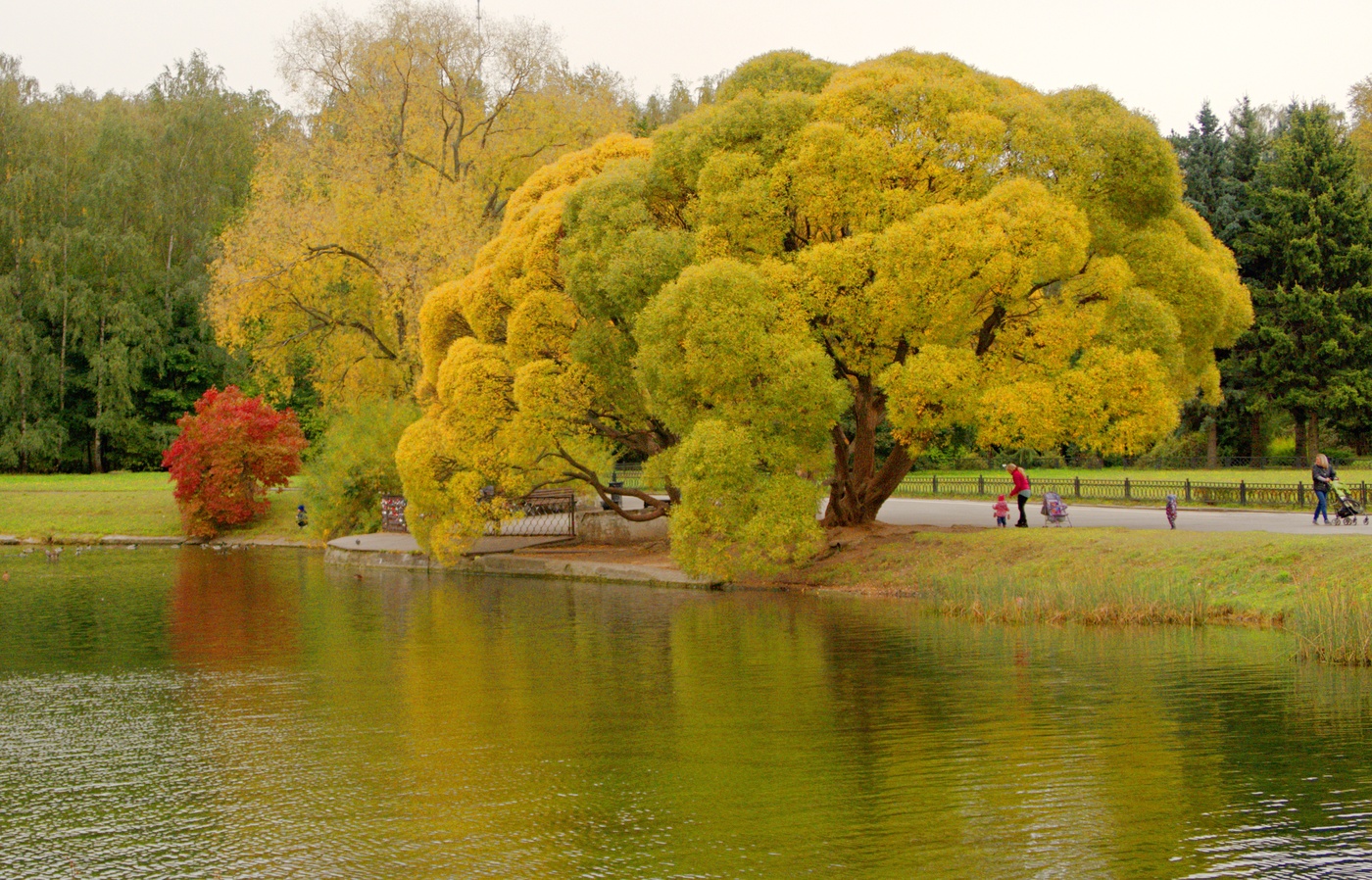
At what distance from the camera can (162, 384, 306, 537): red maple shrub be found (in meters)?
40.7

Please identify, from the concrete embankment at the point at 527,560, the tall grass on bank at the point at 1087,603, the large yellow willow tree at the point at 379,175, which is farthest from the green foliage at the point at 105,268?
the tall grass on bank at the point at 1087,603

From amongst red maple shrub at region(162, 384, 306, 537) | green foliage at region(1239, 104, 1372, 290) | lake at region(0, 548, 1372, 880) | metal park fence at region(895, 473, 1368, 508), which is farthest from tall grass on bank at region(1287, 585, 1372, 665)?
green foliage at region(1239, 104, 1372, 290)

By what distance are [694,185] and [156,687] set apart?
49.2 ft

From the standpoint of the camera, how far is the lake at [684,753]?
28.9 feet

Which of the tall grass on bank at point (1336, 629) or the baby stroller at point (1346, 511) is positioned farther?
the baby stroller at point (1346, 511)

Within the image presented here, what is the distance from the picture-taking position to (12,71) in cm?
6184

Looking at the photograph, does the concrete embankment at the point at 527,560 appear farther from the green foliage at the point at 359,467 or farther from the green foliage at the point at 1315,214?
the green foliage at the point at 1315,214

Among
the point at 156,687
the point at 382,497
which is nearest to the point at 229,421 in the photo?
the point at 382,497

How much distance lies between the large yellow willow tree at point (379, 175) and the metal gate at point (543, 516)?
6.52 metres

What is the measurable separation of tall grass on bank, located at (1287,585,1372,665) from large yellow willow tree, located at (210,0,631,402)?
89.5ft

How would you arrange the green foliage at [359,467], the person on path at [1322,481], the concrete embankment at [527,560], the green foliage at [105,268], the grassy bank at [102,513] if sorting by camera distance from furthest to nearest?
the green foliage at [105,268] < the grassy bank at [102,513] < the green foliage at [359,467] < the concrete embankment at [527,560] < the person on path at [1322,481]

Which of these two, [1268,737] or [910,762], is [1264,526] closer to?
[1268,737]

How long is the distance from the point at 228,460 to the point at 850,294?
25369 mm

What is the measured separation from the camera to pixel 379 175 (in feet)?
132
